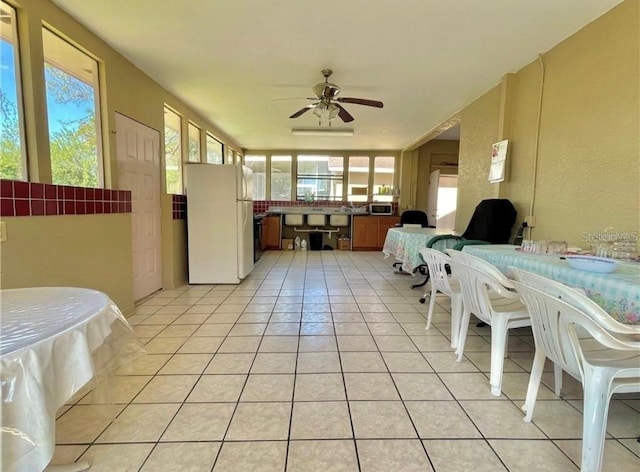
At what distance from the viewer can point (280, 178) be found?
8.14m

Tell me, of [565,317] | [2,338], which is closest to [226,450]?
[2,338]

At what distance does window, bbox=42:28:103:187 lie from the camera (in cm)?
241

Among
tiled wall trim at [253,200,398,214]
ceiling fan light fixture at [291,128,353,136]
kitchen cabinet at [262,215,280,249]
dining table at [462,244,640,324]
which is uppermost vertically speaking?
ceiling fan light fixture at [291,128,353,136]

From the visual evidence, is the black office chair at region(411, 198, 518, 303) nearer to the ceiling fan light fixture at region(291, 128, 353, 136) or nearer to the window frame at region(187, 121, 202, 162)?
the ceiling fan light fixture at region(291, 128, 353, 136)

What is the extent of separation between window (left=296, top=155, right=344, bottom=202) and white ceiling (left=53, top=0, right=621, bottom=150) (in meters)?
3.54

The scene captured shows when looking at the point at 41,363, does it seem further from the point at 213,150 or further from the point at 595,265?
the point at 213,150

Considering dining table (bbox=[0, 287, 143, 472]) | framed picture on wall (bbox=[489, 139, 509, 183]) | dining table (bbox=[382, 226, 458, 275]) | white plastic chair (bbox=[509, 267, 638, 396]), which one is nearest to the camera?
dining table (bbox=[0, 287, 143, 472])

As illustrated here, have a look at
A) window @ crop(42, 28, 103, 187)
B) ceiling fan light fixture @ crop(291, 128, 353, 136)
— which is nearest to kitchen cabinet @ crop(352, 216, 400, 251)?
ceiling fan light fixture @ crop(291, 128, 353, 136)

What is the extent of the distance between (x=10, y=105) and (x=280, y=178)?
620cm

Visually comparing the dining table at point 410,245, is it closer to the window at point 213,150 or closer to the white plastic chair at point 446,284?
the white plastic chair at point 446,284

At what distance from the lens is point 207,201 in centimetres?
423

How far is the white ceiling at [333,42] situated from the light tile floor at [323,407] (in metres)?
2.52

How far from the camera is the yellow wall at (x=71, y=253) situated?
196 cm

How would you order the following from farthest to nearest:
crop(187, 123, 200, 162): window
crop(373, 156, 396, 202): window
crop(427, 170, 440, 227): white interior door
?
crop(373, 156, 396, 202): window < crop(427, 170, 440, 227): white interior door < crop(187, 123, 200, 162): window
